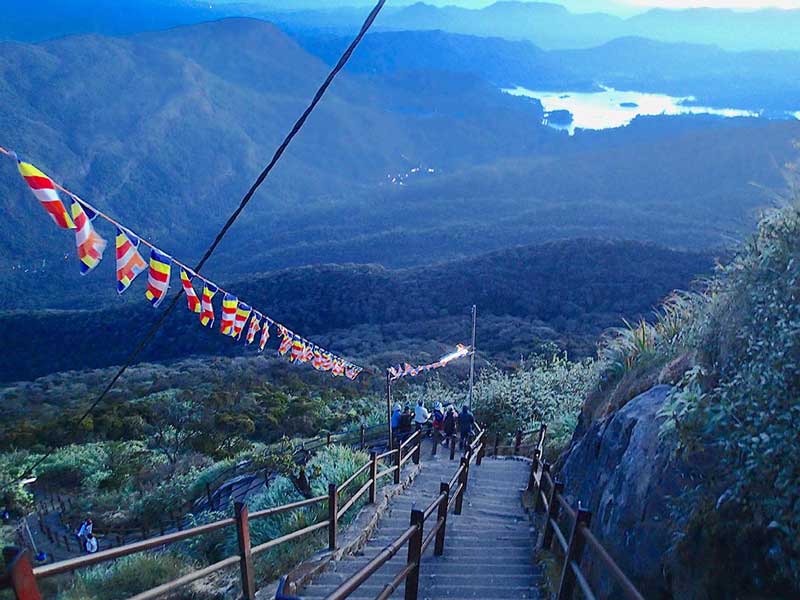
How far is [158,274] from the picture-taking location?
7559 mm

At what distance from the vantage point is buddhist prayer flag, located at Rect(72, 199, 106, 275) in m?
5.90

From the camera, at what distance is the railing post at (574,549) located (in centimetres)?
365

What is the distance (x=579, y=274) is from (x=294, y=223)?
78915mm

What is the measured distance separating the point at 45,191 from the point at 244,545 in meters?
3.46

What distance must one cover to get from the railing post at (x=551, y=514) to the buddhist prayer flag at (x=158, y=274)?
15.9 ft

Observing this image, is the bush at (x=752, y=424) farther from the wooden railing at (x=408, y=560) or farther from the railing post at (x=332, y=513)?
the railing post at (x=332, y=513)

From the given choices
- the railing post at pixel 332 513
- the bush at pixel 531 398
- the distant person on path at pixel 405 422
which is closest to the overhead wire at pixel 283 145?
the railing post at pixel 332 513

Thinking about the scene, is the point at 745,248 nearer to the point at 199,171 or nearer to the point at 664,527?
the point at 664,527

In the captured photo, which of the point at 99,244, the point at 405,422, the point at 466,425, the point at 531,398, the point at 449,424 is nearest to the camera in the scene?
the point at 99,244

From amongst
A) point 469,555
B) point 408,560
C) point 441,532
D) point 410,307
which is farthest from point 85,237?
point 410,307

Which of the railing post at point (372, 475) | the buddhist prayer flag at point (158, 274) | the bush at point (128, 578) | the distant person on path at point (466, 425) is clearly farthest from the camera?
the distant person on path at point (466, 425)

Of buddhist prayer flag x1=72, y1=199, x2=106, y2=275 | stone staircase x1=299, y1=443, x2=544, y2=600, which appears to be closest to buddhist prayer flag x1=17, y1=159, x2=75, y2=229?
buddhist prayer flag x1=72, y1=199, x2=106, y2=275

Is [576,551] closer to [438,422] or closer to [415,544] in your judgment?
[415,544]

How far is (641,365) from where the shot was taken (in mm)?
7043
